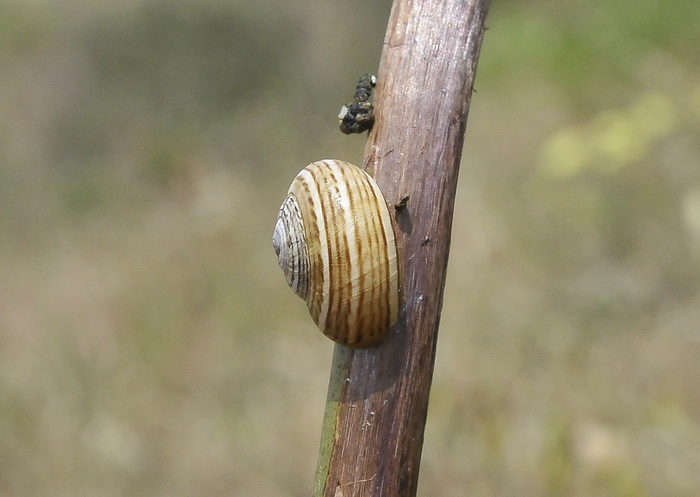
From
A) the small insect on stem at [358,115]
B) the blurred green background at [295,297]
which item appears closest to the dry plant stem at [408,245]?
the small insect on stem at [358,115]

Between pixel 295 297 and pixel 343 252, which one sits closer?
pixel 343 252

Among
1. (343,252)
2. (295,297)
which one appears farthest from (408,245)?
(295,297)

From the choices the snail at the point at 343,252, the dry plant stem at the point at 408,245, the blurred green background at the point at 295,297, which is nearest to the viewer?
the dry plant stem at the point at 408,245

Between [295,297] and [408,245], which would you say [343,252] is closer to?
[408,245]

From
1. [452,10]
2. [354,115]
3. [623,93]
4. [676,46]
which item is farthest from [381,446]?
[676,46]

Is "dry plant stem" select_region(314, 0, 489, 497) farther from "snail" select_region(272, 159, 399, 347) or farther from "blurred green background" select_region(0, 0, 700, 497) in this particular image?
"blurred green background" select_region(0, 0, 700, 497)

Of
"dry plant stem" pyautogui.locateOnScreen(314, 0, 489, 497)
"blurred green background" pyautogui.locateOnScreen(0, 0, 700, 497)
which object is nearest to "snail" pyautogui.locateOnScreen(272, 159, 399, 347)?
"dry plant stem" pyautogui.locateOnScreen(314, 0, 489, 497)

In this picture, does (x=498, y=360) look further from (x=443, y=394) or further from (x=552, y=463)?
(x=552, y=463)

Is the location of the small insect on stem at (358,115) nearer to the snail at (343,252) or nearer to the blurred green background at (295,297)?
the snail at (343,252)
